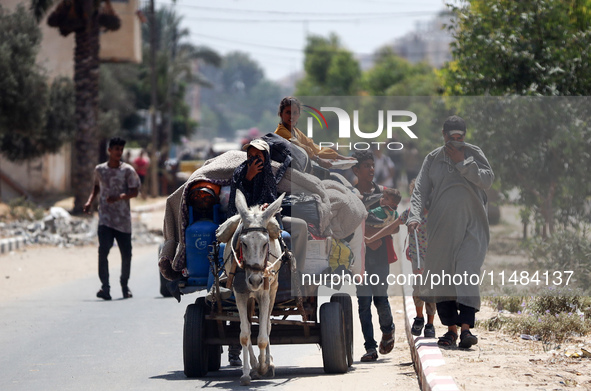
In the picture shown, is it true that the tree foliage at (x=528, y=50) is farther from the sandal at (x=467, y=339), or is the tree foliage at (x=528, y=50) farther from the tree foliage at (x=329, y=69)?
the tree foliage at (x=329, y=69)

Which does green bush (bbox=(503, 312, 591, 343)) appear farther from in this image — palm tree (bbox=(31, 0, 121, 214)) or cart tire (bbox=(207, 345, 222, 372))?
palm tree (bbox=(31, 0, 121, 214))

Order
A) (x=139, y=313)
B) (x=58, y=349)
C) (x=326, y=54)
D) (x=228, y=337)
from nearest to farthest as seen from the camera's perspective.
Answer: (x=228, y=337)
(x=58, y=349)
(x=139, y=313)
(x=326, y=54)

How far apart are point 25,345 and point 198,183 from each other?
10.5ft

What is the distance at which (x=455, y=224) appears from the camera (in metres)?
8.69

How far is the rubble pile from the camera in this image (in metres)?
21.5

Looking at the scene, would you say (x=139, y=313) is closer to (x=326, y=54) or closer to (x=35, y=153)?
(x=35, y=153)

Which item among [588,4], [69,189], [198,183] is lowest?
[69,189]

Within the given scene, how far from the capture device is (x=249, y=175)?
26.1 ft

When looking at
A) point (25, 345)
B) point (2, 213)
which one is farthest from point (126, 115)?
point (25, 345)

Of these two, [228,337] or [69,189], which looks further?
[69,189]

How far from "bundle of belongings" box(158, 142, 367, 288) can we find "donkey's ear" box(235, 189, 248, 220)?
638mm

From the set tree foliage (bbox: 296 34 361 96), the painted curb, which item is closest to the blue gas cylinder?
the painted curb

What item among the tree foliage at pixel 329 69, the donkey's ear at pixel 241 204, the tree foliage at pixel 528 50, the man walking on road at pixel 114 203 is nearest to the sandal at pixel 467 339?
the donkey's ear at pixel 241 204

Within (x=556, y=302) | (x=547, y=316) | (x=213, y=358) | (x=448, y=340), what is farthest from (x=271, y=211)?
(x=556, y=302)
